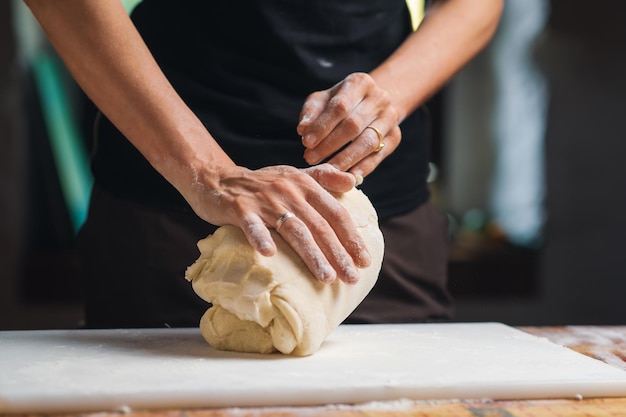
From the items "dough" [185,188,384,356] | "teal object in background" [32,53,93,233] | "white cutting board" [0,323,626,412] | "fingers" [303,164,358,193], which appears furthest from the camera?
"teal object in background" [32,53,93,233]

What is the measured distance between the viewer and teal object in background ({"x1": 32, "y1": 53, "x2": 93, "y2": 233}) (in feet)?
12.8

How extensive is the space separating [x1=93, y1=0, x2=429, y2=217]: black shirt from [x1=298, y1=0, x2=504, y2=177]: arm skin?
14cm

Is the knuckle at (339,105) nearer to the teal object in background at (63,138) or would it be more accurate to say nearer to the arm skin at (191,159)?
the arm skin at (191,159)

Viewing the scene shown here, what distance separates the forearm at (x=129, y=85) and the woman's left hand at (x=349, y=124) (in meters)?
0.19

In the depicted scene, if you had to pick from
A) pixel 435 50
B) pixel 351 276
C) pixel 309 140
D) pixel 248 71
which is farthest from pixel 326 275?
pixel 435 50

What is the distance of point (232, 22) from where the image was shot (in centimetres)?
176

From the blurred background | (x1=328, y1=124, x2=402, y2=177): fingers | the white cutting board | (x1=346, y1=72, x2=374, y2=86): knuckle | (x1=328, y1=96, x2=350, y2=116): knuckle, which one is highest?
(x1=346, y1=72, x2=374, y2=86): knuckle

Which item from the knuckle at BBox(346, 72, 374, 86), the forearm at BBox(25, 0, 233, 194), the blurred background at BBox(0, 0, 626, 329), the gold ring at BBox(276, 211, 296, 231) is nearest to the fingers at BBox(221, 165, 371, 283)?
the gold ring at BBox(276, 211, 296, 231)

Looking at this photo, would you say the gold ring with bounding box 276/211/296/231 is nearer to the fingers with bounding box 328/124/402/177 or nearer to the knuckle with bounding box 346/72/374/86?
the fingers with bounding box 328/124/402/177

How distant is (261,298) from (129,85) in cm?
50

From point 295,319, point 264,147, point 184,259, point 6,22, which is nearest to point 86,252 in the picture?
point 184,259

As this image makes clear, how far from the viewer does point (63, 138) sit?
3922 mm

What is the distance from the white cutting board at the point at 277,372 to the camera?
106 cm

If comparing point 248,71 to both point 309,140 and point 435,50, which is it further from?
point 435,50
